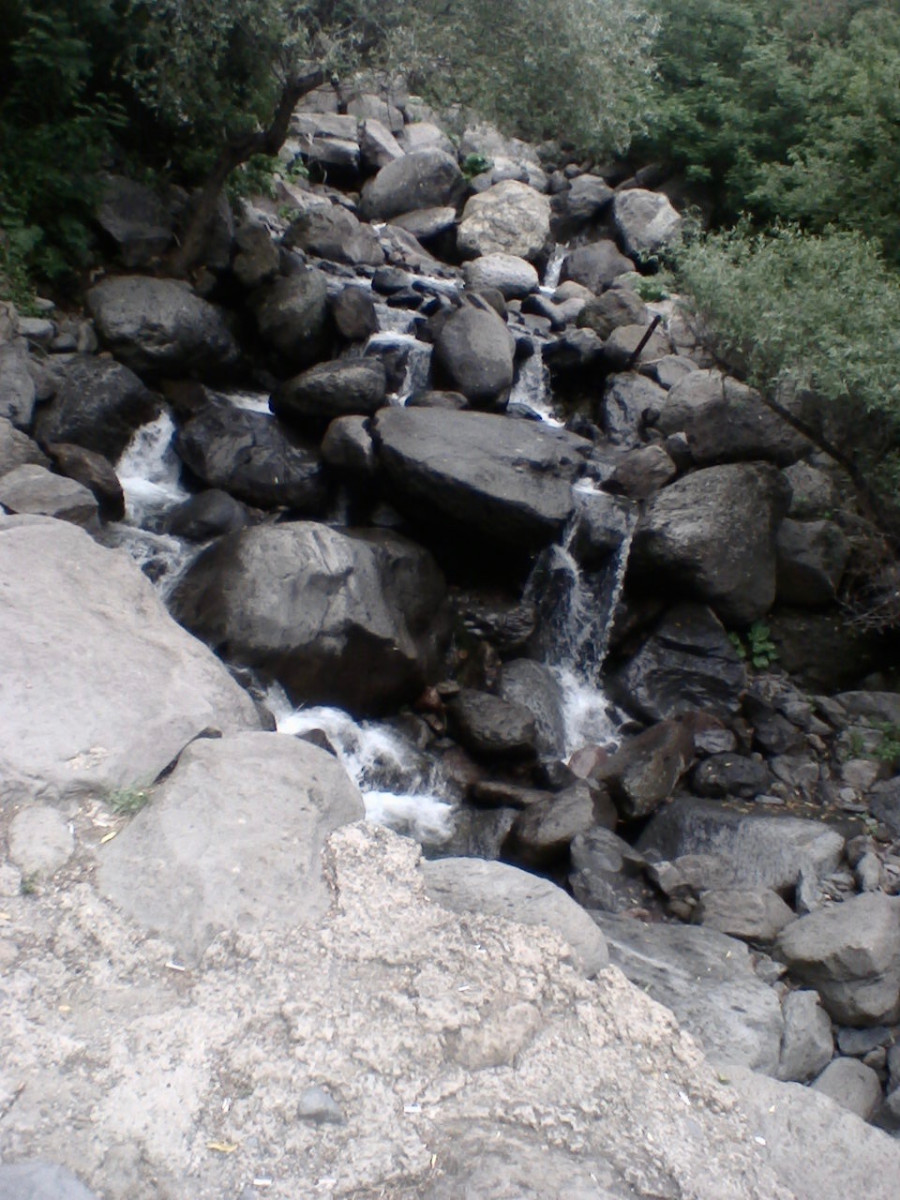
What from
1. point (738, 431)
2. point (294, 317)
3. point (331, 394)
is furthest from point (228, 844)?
point (294, 317)

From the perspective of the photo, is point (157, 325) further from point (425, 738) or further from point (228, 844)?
point (228, 844)

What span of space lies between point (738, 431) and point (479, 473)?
299cm

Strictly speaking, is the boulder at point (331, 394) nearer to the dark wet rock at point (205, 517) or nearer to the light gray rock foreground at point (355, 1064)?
the dark wet rock at point (205, 517)

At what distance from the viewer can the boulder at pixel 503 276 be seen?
15.0m

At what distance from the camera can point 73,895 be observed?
10.6 ft

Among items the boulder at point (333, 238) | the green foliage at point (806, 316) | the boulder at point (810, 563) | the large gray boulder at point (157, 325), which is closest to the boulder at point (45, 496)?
the large gray boulder at point (157, 325)

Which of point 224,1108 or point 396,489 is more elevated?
point 224,1108

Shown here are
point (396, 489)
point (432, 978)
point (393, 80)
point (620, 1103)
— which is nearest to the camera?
point (620, 1103)

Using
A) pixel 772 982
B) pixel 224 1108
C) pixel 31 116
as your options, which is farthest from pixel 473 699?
pixel 31 116

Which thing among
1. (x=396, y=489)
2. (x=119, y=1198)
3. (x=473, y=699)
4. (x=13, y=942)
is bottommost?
(x=473, y=699)

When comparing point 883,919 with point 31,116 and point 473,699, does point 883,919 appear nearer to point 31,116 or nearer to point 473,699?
point 473,699

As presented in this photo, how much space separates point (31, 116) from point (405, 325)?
15.0ft

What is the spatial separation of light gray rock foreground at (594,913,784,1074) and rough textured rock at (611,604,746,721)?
377 cm

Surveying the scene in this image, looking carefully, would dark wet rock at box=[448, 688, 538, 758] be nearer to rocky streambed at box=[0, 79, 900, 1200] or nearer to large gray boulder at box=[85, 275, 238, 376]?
rocky streambed at box=[0, 79, 900, 1200]
